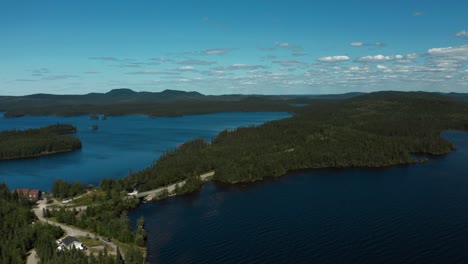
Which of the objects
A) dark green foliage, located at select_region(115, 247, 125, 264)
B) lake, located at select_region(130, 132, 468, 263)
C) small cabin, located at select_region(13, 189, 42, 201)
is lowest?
lake, located at select_region(130, 132, 468, 263)

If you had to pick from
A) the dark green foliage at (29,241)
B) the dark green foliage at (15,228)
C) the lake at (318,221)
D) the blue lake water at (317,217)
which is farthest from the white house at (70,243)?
the blue lake water at (317,217)

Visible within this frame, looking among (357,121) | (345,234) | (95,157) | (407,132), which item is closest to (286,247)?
(345,234)

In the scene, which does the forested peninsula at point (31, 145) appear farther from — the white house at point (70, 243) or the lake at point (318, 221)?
the white house at point (70, 243)

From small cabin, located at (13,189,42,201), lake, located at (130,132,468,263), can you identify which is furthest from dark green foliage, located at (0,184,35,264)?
lake, located at (130,132,468,263)

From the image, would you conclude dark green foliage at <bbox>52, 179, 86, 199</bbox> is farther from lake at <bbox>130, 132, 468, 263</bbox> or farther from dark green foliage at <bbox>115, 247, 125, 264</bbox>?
dark green foliage at <bbox>115, 247, 125, 264</bbox>

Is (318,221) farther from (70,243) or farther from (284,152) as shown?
(284,152)

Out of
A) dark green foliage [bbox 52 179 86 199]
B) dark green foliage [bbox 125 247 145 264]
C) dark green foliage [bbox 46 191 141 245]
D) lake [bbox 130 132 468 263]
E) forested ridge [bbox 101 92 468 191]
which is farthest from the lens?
forested ridge [bbox 101 92 468 191]

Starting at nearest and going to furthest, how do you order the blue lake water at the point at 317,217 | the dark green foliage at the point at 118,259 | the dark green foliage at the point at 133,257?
the dark green foliage at the point at 118,259 < the dark green foliage at the point at 133,257 < the blue lake water at the point at 317,217
